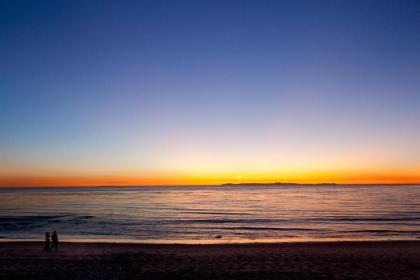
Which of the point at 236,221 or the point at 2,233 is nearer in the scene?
the point at 2,233

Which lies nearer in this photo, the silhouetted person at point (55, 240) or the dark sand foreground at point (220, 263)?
the dark sand foreground at point (220, 263)

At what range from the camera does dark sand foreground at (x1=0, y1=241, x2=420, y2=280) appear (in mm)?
16609

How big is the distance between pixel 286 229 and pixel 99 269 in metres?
26.2

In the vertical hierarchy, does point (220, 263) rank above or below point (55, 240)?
below

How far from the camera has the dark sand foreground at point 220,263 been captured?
16.6 m

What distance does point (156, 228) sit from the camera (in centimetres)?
4134

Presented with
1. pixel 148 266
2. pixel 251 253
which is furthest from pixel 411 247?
pixel 148 266

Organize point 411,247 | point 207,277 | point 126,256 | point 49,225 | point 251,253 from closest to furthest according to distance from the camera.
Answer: point 207,277
point 126,256
point 251,253
point 411,247
point 49,225

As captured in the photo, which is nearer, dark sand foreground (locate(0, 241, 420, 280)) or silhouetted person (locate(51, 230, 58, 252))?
dark sand foreground (locate(0, 241, 420, 280))

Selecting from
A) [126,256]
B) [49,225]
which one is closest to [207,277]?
[126,256]

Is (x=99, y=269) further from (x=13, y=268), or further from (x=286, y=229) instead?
(x=286, y=229)

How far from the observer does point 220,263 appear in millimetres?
19516

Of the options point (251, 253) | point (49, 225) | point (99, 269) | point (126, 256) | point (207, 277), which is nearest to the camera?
point (207, 277)

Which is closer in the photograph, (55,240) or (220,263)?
(220,263)
